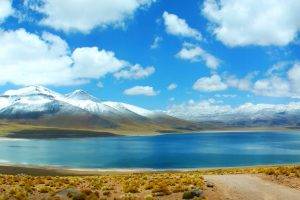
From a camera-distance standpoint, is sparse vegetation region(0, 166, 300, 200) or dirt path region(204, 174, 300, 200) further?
sparse vegetation region(0, 166, 300, 200)

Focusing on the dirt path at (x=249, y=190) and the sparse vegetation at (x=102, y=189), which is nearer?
the dirt path at (x=249, y=190)

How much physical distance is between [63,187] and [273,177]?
1745 cm

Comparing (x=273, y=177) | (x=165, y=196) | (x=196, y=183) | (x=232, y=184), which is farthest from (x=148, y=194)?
(x=273, y=177)

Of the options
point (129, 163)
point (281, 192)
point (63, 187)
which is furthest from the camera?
point (129, 163)

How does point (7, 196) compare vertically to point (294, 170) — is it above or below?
below

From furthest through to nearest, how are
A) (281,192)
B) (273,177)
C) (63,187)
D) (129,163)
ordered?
(129,163) → (273,177) → (63,187) → (281,192)

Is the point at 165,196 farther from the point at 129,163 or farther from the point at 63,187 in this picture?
the point at 129,163

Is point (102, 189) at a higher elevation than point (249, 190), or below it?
below

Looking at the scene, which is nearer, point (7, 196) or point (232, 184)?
point (7, 196)

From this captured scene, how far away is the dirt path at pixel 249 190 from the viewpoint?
3375 centimetres

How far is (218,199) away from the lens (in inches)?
1309

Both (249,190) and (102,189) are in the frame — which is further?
(102,189)

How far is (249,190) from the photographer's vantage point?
35.7m

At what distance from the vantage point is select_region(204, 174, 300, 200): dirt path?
111ft
